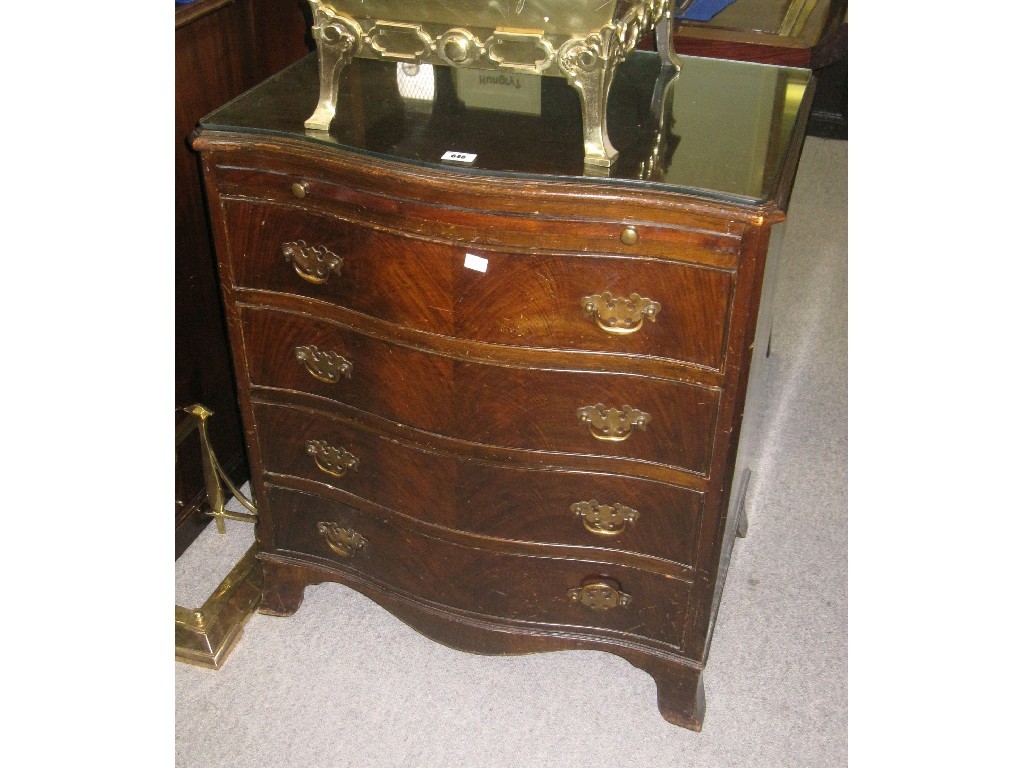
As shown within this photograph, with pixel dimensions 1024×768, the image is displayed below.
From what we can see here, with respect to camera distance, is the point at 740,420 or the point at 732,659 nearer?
the point at 740,420

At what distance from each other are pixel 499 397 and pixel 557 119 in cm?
47

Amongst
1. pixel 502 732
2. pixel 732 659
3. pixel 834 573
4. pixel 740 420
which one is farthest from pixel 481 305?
pixel 834 573

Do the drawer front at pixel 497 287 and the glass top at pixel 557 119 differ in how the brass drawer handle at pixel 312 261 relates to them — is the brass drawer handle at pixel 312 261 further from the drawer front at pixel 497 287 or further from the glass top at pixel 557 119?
the glass top at pixel 557 119

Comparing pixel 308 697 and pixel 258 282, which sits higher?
pixel 258 282

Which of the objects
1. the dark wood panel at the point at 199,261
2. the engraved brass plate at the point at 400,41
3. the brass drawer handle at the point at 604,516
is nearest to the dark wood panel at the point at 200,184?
the dark wood panel at the point at 199,261

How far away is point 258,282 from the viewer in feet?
5.18

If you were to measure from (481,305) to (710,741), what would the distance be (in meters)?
0.99

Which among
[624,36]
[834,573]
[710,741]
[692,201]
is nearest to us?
[692,201]

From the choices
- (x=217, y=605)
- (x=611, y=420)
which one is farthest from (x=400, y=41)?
(x=217, y=605)

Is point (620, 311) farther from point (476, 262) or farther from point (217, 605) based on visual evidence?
point (217, 605)

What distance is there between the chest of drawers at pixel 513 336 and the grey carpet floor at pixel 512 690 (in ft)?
0.38

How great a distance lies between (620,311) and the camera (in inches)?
54.7

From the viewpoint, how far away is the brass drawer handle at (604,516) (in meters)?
1.59

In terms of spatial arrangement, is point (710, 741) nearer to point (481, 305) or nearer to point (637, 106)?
point (481, 305)
